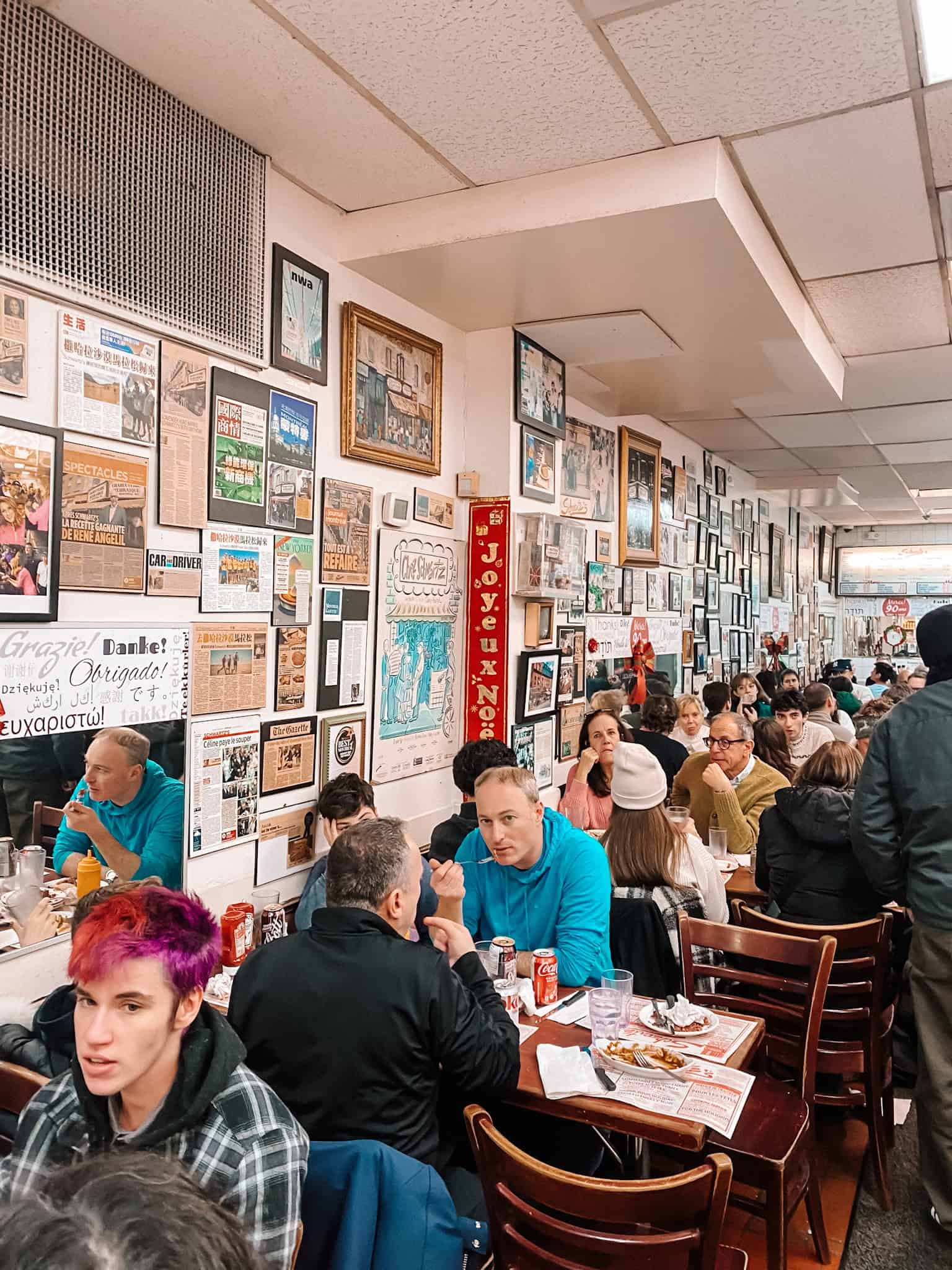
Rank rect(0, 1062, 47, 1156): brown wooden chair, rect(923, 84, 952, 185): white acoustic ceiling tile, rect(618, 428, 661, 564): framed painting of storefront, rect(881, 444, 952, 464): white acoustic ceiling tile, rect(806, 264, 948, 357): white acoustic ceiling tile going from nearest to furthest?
1. rect(0, 1062, 47, 1156): brown wooden chair
2. rect(923, 84, 952, 185): white acoustic ceiling tile
3. rect(806, 264, 948, 357): white acoustic ceiling tile
4. rect(618, 428, 661, 564): framed painting of storefront
5. rect(881, 444, 952, 464): white acoustic ceiling tile

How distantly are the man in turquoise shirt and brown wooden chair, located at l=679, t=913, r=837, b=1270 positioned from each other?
1.51 meters

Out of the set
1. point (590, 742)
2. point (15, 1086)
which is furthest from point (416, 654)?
point (15, 1086)

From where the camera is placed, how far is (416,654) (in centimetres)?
362

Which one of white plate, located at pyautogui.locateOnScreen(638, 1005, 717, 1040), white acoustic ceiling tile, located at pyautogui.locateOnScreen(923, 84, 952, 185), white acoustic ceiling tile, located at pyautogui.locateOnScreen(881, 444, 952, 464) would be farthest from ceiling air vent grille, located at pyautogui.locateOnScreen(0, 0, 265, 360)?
white acoustic ceiling tile, located at pyautogui.locateOnScreen(881, 444, 952, 464)

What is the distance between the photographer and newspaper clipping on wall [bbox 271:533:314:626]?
2.92 meters

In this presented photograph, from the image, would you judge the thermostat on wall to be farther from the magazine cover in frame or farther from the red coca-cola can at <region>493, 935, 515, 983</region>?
the red coca-cola can at <region>493, 935, 515, 983</region>

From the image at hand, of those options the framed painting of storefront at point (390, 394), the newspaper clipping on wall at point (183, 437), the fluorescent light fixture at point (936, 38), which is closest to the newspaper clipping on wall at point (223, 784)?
the newspaper clipping on wall at point (183, 437)

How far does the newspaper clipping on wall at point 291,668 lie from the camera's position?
294 centimetres

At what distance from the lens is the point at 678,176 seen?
2645 millimetres

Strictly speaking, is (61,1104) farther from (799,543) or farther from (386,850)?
(799,543)

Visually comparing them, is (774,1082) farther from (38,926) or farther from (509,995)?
(38,926)

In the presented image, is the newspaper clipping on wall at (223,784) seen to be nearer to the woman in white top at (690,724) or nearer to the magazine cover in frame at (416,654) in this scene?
the magazine cover in frame at (416,654)

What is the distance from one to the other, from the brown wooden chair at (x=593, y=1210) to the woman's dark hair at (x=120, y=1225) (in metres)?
0.85

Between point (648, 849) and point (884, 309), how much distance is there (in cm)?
293
